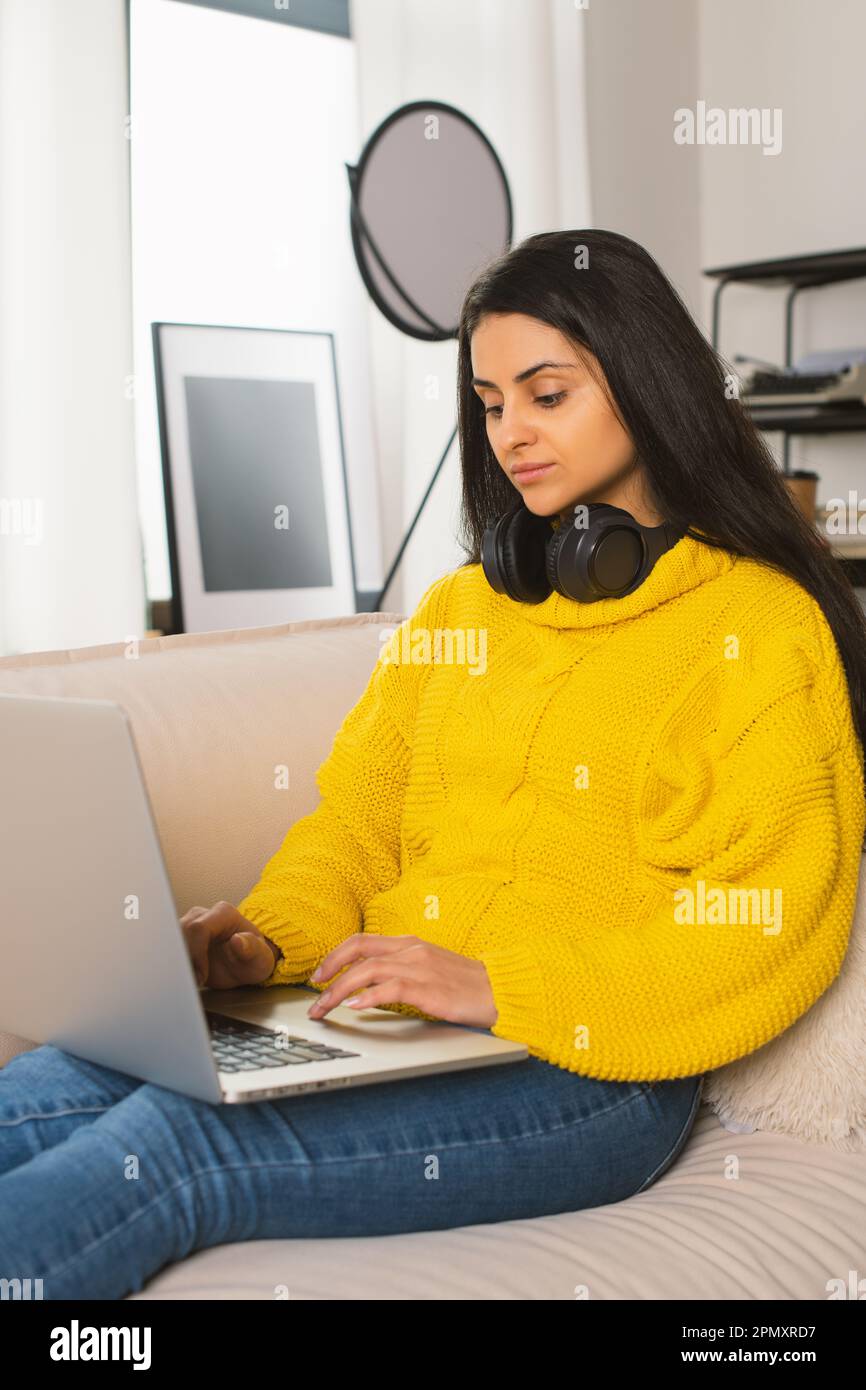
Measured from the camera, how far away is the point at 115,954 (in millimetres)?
913

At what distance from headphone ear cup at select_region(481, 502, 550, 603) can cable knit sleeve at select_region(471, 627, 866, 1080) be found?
23 cm

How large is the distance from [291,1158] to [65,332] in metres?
1.62

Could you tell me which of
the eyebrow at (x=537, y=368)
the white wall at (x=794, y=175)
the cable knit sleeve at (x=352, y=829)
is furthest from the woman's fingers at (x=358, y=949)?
the white wall at (x=794, y=175)

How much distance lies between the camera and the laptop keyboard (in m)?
0.95

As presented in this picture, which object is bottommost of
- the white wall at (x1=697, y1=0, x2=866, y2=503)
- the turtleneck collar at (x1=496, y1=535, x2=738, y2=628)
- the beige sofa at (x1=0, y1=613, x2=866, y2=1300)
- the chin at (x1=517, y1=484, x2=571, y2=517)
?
the beige sofa at (x1=0, y1=613, x2=866, y2=1300)

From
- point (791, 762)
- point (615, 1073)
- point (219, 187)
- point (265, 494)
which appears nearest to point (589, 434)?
point (791, 762)

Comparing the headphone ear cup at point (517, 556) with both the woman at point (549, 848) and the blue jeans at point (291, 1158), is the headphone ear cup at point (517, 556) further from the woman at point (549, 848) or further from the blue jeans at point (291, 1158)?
the blue jeans at point (291, 1158)

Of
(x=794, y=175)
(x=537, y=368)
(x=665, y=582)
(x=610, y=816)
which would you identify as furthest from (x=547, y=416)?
(x=794, y=175)

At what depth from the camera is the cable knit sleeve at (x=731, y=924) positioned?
1.08 m

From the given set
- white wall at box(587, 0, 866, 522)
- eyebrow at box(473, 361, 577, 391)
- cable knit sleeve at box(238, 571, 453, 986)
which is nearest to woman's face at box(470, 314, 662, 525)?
eyebrow at box(473, 361, 577, 391)

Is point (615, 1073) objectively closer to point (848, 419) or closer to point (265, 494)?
point (265, 494)

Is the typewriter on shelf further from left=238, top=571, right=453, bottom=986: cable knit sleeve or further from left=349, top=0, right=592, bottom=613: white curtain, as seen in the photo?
left=238, top=571, right=453, bottom=986: cable knit sleeve

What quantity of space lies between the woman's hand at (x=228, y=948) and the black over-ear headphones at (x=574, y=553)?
14.8 inches
